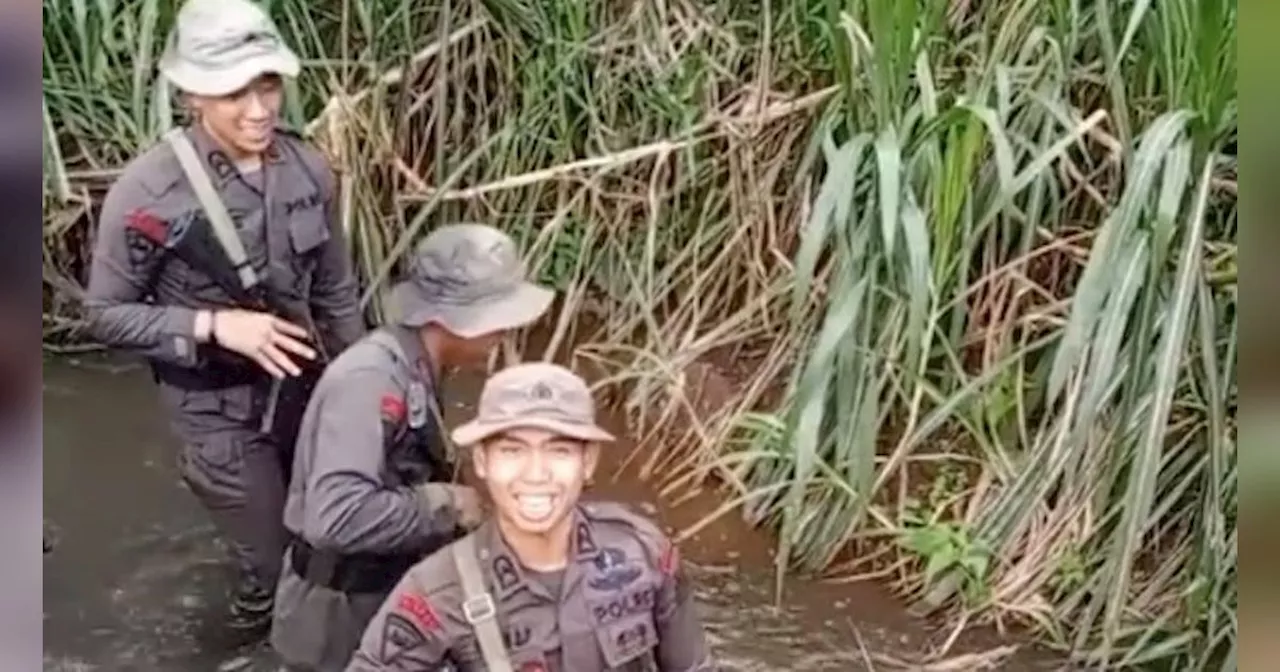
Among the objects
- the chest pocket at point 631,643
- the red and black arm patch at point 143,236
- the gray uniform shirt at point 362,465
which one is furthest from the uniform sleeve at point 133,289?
the chest pocket at point 631,643

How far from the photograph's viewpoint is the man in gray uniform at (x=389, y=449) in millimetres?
987

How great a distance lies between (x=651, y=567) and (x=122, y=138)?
0.46 m

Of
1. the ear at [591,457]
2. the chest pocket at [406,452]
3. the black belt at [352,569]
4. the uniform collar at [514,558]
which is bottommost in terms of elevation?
the black belt at [352,569]

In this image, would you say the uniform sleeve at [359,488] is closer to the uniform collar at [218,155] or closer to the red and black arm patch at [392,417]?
the red and black arm patch at [392,417]

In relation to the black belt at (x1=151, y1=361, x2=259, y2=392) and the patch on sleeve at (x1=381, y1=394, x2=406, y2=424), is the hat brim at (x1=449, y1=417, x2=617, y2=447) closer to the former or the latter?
the patch on sleeve at (x1=381, y1=394, x2=406, y2=424)

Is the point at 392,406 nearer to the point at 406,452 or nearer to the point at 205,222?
the point at 406,452

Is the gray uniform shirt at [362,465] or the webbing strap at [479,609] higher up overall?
the gray uniform shirt at [362,465]

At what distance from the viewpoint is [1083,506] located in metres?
0.99

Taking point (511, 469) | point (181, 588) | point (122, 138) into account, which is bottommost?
point (181, 588)

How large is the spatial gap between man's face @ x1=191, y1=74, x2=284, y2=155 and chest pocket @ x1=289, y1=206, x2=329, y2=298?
0.05 metres

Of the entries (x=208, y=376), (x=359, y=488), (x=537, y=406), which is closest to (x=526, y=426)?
(x=537, y=406)

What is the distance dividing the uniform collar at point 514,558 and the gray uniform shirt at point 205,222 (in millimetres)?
165
